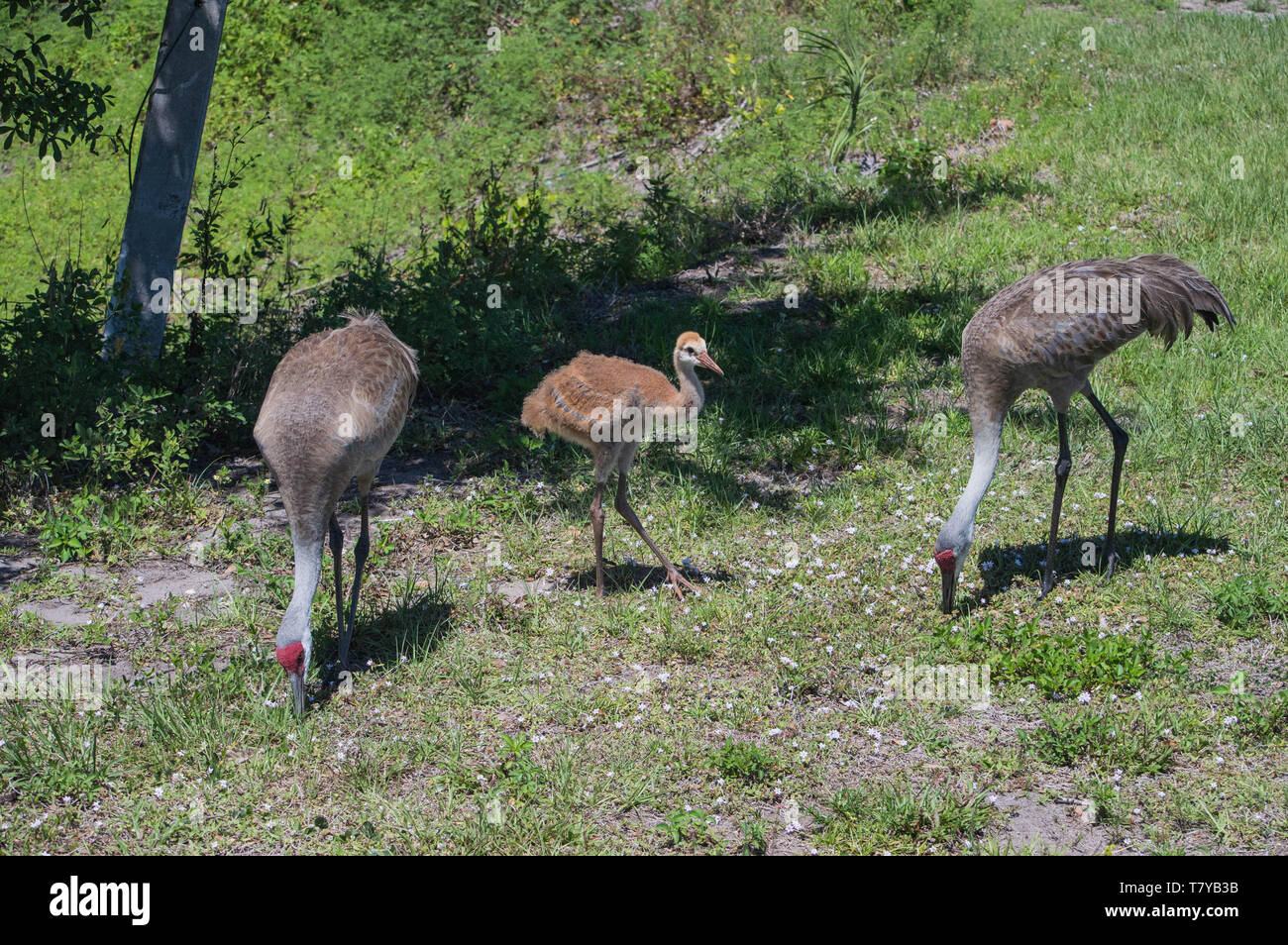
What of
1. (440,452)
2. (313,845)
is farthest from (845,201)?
(313,845)

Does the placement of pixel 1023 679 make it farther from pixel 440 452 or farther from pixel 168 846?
pixel 440 452

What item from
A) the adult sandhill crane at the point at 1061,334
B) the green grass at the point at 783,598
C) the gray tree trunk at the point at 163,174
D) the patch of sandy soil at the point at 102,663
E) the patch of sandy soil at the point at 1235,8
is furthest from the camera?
the patch of sandy soil at the point at 1235,8

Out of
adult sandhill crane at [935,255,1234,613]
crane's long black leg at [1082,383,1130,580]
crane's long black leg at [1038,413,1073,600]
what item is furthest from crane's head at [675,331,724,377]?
crane's long black leg at [1082,383,1130,580]

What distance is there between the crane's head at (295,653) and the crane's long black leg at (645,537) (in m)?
2.11

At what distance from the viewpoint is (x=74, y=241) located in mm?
14281

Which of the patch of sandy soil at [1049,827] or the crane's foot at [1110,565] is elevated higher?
the crane's foot at [1110,565]

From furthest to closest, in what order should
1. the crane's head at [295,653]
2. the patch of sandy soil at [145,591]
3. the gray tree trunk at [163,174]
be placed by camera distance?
1. the gray tree trunk at [163,174]
2. the patch of sandy soil at [145,591]
3. the crane's head at [295,653]

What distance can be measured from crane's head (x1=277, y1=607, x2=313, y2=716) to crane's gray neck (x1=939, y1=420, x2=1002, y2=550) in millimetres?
3347

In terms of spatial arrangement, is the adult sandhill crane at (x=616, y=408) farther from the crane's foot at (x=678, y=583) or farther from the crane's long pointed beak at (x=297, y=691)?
the crane's long pointed beak at (x=297, y=691)

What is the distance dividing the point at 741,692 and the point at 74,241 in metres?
12.2

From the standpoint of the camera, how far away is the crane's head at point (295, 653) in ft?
17.5

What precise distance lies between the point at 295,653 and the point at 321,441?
1.10 meters

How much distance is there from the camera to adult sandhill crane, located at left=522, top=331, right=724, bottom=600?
6480 millimetres

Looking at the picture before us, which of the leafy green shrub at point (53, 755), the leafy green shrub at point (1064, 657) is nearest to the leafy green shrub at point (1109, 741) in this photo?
the leafy green shrub at point (1064, 657)
